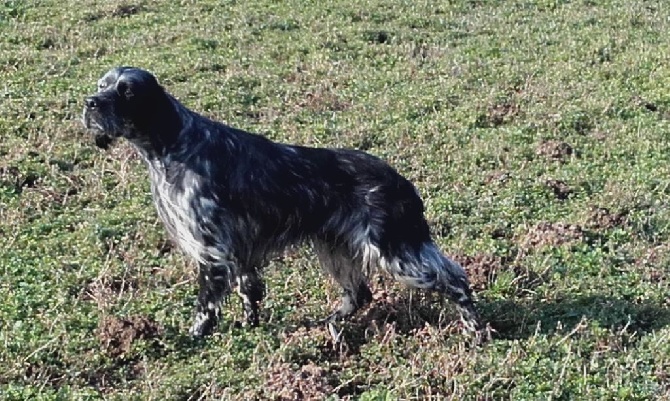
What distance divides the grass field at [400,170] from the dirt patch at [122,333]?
0.02 m

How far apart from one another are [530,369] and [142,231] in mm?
3073

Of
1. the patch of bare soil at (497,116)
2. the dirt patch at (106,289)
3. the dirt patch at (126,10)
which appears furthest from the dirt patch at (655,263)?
the dirt patch at (126,10)

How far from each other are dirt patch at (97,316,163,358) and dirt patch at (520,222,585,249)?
2704mm

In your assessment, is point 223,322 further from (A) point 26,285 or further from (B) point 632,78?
(B) point 632,78

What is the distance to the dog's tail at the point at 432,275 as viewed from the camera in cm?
628

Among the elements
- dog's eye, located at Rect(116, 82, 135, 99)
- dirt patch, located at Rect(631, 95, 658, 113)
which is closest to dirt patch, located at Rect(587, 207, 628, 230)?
dirt patch, located at Rect(631, 95, 658, 113)

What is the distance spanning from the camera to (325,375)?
585 cm

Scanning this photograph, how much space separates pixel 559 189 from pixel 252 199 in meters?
3.29

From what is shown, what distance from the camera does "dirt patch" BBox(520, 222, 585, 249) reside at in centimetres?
753

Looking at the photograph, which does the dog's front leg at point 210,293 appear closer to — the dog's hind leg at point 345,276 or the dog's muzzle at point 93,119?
the dog's hind leg at point 345,276

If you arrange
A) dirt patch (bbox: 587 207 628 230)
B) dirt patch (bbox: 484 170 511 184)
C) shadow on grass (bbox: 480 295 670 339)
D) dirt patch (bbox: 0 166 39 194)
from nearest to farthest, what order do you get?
shadow on grass (bbox: 480 295 670 339), dirt patch (bbox: 587 207 628 230), dirt patch (bbox: 0 166 39 194), dirt patch (bbox: 484 170 511 184)

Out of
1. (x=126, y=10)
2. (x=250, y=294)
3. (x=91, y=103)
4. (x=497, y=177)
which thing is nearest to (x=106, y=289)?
(x=250, y=294)

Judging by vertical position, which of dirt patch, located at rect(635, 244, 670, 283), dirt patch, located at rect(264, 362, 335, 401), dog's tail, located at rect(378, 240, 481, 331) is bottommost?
dirt patch, located at rect(635, 244, 670, 283)

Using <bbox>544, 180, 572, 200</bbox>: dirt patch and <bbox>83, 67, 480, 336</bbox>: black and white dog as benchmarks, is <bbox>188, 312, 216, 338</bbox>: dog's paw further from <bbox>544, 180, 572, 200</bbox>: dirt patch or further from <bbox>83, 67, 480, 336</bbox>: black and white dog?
<bbox>544, 180, 572, 200</bbox>: dirt patch
